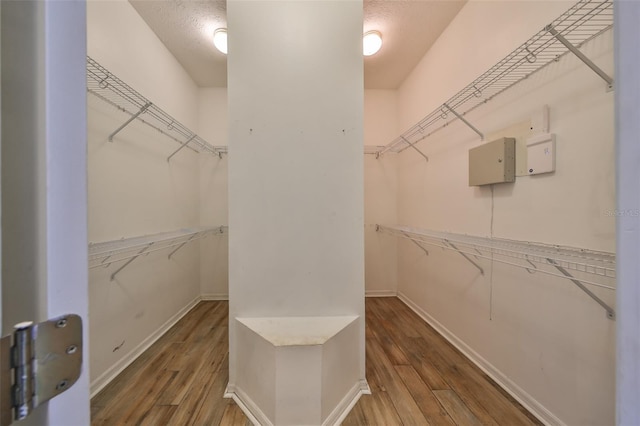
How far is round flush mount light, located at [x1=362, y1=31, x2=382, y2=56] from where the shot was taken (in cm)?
207

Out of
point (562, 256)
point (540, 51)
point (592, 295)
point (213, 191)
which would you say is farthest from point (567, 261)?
point (213, 191)

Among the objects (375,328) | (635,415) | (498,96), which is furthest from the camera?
(375,328)

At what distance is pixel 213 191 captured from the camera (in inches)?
114

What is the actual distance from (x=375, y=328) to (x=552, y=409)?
3.90 feet

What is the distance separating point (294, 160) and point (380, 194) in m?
1.83

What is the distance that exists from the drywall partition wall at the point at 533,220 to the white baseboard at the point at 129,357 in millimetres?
2356

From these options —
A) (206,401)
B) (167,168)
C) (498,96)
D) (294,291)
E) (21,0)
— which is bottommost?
(206,401)

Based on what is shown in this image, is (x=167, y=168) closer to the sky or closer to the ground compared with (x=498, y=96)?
closer to the ground

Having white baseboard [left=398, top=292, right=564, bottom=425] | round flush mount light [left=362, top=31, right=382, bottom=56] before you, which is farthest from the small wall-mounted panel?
round flush mount light [left=362, top=31, right=382, bottom=56]

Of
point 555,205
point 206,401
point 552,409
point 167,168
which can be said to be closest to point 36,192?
point 206,401

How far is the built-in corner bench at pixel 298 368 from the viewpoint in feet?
3.82

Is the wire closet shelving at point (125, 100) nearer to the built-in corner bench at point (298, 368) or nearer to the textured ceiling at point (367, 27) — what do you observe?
the textured ceiling at point (367, 27)

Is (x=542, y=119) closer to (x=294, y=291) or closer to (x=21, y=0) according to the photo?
(x=294, y=291)

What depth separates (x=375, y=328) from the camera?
218cm
